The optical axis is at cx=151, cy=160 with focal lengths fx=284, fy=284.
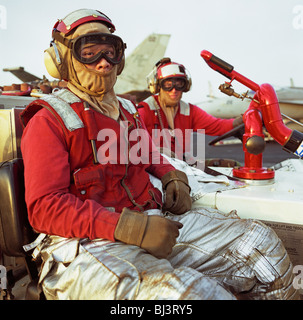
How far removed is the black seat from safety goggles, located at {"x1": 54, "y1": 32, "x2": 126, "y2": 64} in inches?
22.9

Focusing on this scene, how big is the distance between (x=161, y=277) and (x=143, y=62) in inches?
643

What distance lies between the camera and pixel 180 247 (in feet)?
4.25

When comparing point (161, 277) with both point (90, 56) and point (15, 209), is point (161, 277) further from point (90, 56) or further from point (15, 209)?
point (90, 56)

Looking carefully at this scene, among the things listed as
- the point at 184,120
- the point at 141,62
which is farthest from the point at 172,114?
the point at 141,62

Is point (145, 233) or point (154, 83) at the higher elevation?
point (154, 83)

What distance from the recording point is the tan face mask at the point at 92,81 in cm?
133

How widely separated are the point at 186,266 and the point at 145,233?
24 cm

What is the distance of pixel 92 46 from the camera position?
1.34 metres

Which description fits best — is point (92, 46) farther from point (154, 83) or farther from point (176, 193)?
point (154, 83)

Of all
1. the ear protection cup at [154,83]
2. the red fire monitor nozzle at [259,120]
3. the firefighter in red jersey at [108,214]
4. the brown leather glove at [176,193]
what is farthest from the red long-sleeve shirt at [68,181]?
the ear protection cup at [154,83]

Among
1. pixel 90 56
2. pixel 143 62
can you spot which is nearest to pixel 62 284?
pixel 90 56

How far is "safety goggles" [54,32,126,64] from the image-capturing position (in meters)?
1.30

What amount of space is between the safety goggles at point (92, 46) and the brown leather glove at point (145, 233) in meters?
0.76
